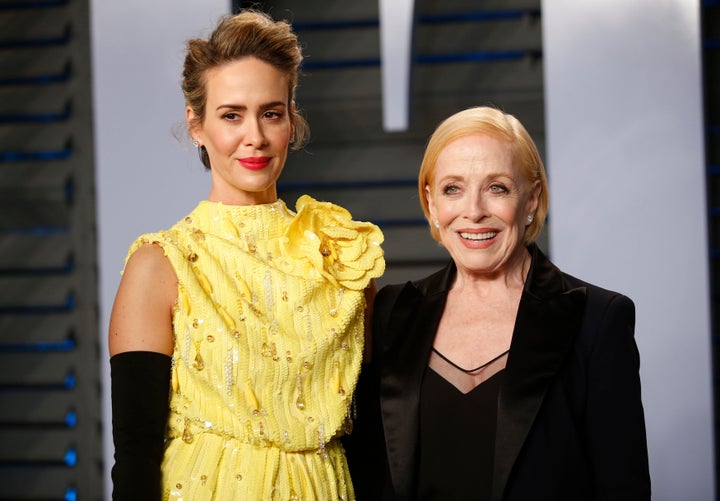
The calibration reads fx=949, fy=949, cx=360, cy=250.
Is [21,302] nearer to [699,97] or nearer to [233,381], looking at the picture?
[233,381]

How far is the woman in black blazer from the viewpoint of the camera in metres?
2.05

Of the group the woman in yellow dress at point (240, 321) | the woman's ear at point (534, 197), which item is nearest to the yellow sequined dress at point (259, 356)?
the woman in yellow dress at point (240, 321)

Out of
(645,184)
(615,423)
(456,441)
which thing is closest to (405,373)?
(456,441)

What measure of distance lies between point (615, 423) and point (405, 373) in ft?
1.57

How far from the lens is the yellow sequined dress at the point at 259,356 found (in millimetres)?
2035

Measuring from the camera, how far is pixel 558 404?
2.07 metres

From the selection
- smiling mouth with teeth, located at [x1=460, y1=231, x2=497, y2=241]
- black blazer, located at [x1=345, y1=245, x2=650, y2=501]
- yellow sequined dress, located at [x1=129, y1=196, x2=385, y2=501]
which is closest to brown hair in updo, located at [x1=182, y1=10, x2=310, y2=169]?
yellow sequined dress, located at [x1=129, y1=196, x2=385, y2=501]

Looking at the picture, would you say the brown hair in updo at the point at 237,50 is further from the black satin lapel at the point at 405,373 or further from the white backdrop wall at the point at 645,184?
the white backdrop wall at the point at 645,184

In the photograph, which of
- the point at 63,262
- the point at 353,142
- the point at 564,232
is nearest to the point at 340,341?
the point at 564,232

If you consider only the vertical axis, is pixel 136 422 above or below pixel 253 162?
below

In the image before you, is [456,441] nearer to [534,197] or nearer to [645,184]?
[534,197]

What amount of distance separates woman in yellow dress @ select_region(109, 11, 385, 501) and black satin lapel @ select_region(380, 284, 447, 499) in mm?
84

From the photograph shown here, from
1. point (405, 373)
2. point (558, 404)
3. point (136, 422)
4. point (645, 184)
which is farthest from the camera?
point (645, 184)

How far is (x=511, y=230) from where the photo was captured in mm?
2176
